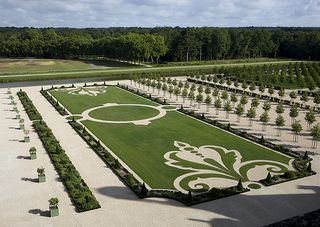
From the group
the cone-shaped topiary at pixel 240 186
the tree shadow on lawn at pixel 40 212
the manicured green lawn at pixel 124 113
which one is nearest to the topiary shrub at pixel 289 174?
the cone-shaped topiary at pixel 240 186

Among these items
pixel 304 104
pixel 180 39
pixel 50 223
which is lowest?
pixel 50 223

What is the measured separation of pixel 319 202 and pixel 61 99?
54348 millimetres

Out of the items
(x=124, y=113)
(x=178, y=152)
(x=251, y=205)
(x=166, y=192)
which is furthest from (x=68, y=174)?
(x=124, y=113)

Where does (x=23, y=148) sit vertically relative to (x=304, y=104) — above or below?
below

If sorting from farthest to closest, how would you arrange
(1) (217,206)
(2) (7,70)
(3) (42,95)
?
(2) (7,70)
(3) (42,95)
(1) (217,206)

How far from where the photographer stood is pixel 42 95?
250 feet

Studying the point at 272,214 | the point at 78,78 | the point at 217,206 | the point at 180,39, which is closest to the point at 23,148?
the point at 217,206

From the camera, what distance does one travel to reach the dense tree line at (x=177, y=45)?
477 feet

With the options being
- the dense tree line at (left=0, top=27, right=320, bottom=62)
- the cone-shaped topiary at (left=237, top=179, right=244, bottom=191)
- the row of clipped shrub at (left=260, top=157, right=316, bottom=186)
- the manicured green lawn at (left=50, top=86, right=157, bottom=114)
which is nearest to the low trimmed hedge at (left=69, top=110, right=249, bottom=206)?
the cone-shaped topiary at (left=237, top=179, right=244, bottom=191)

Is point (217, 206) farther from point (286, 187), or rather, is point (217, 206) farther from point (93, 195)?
point (93, 195)

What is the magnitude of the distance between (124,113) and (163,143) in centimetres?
1698

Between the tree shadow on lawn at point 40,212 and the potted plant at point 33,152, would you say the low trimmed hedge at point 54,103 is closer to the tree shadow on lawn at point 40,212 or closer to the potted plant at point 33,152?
the potted plant at point 33,152

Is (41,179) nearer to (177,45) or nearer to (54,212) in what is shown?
(54,212)

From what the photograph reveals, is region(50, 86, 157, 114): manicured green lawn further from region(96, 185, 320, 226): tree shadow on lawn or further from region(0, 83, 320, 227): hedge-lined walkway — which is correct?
region(96, 185, 320, 226): tree shadow on lawn
